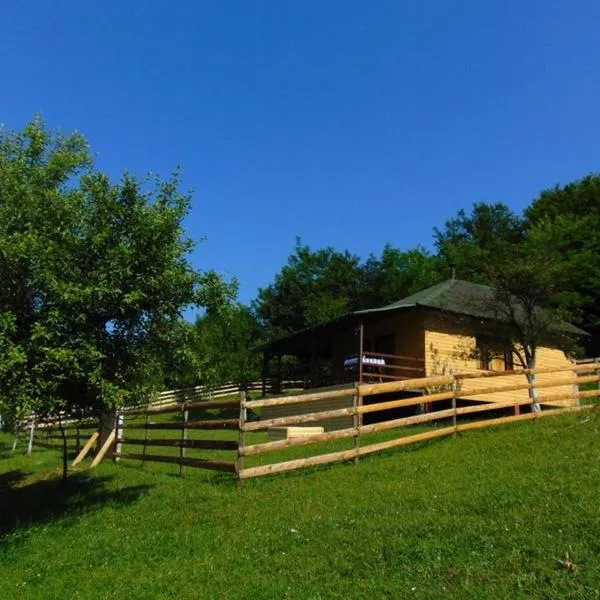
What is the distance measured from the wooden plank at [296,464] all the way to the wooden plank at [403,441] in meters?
0.30

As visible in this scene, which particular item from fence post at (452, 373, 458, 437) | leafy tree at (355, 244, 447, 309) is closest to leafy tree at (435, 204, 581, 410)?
fence post at (452, 373, 458, 437)

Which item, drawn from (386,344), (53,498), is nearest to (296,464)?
(53,498)

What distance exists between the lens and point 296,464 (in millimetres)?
11336

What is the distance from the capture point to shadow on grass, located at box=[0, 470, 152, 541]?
10.9m

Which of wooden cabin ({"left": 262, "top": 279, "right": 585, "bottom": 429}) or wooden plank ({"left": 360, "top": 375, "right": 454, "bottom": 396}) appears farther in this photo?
wooden cabin ({"left": 262, "top": 279, "right": 585, "bottom": 429})

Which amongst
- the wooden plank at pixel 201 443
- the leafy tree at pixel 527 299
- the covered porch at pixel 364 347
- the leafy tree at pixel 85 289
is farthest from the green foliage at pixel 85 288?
the leafy tree at pixel 527 299

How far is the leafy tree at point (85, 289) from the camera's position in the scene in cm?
950

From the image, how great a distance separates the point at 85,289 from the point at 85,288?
0.54ft

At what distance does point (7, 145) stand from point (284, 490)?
779 cm

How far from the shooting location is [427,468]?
34.0ft

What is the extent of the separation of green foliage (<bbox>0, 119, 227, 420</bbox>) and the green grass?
199cm

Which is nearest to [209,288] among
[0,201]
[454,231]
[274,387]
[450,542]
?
[0,201]

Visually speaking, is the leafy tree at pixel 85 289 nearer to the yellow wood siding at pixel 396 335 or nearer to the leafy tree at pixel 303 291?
the yellow wood siding at pixel 396 335

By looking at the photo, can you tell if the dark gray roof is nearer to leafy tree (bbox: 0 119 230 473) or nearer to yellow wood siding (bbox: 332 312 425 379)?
yellow wood siding (bbox: 332 312 425 379)
